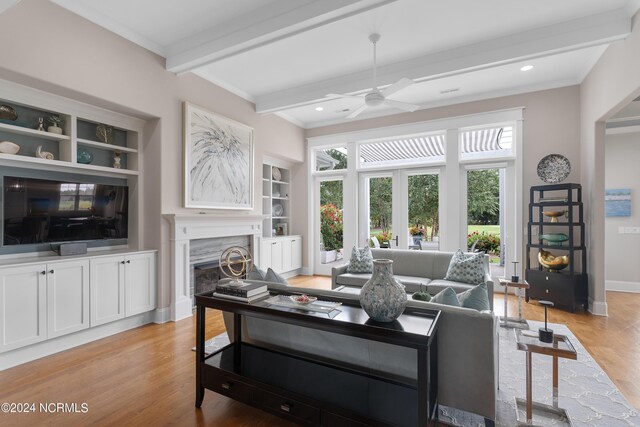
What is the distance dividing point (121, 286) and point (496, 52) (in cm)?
510

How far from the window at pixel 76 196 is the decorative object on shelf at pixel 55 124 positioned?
55 cm

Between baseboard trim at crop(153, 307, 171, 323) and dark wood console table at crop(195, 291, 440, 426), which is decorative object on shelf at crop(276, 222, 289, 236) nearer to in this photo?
baseboard trim at crop(153, 307, 171, 323)

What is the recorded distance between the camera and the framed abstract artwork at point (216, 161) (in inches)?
165

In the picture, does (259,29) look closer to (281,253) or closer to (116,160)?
(116,160)

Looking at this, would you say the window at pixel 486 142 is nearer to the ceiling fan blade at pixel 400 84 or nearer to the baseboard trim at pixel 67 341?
the ceiling fan blade at pixel 400 84

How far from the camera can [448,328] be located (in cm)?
177

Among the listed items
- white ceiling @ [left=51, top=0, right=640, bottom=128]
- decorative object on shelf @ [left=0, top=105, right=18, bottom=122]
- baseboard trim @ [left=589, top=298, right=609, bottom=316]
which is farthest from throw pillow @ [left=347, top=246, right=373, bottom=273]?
decorative object on shelf @ [left=0, top=105, right=18, bottom=122]

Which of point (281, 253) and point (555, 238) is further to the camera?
point (281, 253)

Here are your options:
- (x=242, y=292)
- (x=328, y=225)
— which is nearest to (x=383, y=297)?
(x=242, y=292)

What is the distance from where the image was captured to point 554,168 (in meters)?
4.64

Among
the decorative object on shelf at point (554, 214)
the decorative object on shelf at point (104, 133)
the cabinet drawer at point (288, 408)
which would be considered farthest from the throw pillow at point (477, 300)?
the decorative object on shelf at point (104, 133)

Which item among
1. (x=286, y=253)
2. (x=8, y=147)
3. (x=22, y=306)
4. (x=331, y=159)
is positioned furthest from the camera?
(x=331, y=159)

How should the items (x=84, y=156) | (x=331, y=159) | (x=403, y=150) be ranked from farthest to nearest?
(x=331, y=159)
(x=403, y=150)
(x=84, y=156)

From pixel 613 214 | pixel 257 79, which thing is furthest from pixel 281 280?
pixel 613 214
